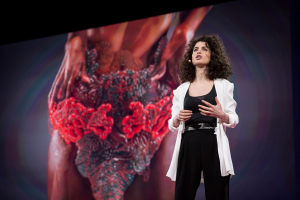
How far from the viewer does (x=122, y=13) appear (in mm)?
3740

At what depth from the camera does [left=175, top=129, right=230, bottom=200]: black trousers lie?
171 centimetres

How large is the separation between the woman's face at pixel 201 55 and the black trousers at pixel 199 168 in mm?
446

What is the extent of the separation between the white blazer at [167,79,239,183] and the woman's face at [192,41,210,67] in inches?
5.6

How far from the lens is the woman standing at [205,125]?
5.64 ft

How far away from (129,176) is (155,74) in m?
1.16

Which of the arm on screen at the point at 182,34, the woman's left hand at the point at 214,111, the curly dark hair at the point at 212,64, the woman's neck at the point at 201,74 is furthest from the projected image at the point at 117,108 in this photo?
the woman's left hand at the point at 214,111

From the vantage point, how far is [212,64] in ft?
6.45

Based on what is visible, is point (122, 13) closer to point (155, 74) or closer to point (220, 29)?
point (155, 74)

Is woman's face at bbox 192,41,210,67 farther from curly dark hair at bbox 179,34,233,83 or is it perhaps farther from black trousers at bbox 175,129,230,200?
black trousers at bbox 175,129,230,200

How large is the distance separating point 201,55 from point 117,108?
1764 mm

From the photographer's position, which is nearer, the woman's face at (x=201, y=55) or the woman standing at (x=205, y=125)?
the woman standing at (x=205, y=125)
